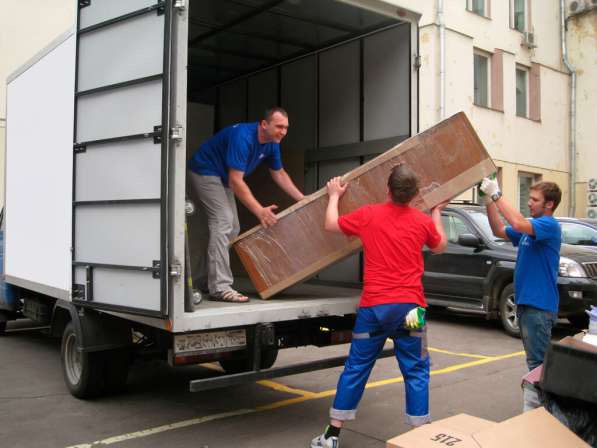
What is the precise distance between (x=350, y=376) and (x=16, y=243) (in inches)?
168

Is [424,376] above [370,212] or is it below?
below

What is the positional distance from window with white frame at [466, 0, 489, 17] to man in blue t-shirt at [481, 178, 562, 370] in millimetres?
15412

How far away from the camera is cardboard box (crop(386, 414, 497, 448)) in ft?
9.05

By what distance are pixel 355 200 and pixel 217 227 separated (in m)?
1.21

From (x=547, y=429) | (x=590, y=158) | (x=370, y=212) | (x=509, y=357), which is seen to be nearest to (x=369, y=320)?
(x=370, y=212)

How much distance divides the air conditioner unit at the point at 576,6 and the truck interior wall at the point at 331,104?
1648cm

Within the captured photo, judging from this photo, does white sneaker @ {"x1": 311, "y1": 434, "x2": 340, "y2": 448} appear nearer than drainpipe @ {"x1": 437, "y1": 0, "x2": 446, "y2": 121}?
Yes

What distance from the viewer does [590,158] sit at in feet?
67.9

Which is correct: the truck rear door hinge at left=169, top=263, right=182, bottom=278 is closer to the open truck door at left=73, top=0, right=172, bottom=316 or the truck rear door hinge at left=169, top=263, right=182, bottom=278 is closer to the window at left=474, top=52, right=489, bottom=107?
the open truck door at left=73, top=0, right=172, bottom=316

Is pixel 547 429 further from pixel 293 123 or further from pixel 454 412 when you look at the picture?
pixel 293 123

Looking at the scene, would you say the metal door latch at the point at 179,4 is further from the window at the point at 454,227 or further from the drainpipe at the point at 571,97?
the drainpipe at the point at 571,97

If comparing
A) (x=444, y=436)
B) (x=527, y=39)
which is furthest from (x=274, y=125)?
(x=527, y=39)

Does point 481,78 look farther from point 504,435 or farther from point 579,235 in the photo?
point 504,435

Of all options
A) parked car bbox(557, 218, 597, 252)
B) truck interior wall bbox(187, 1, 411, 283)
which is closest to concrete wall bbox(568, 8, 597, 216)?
parked car bbox(557, 218, 597, 252)
